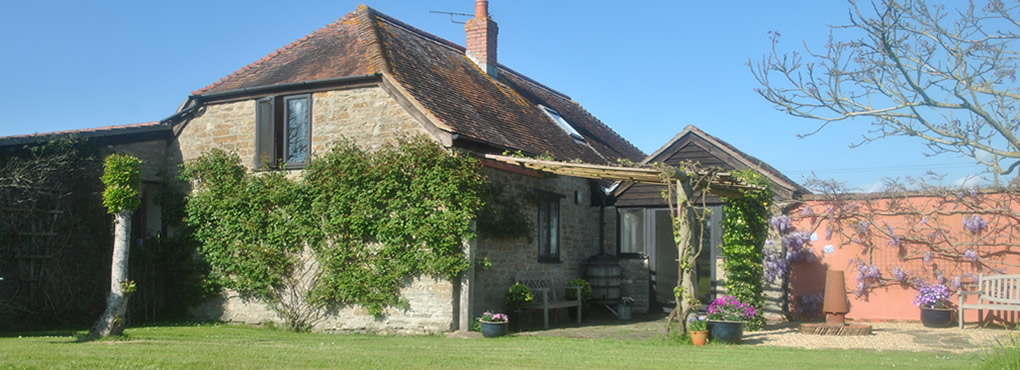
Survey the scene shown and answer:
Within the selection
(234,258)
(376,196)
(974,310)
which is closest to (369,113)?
(376,196)

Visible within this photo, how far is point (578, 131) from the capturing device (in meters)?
20.7

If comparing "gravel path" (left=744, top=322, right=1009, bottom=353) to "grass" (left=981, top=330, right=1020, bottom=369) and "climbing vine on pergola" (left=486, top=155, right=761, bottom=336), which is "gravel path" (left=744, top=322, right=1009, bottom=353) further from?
"grass" (left=981, top=330, right=1020, bottom=369)

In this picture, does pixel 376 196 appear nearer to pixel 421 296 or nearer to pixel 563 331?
pixel 421 296

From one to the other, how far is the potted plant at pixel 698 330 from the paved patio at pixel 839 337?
676 mm

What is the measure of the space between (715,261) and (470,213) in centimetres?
611

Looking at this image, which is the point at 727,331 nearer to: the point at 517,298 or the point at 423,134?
the point at 517,298

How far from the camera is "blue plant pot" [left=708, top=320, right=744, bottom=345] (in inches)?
459

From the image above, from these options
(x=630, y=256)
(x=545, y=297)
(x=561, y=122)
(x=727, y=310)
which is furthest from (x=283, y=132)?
(x=727, y=310)

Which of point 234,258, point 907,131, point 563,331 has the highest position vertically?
point 907,131

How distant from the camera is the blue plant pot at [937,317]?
46.6ft

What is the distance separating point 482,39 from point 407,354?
1159cm

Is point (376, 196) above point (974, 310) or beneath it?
above

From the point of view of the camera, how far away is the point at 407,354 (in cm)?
984

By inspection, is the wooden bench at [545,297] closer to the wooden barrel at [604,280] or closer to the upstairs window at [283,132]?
the wooden barrel at [604,280]
